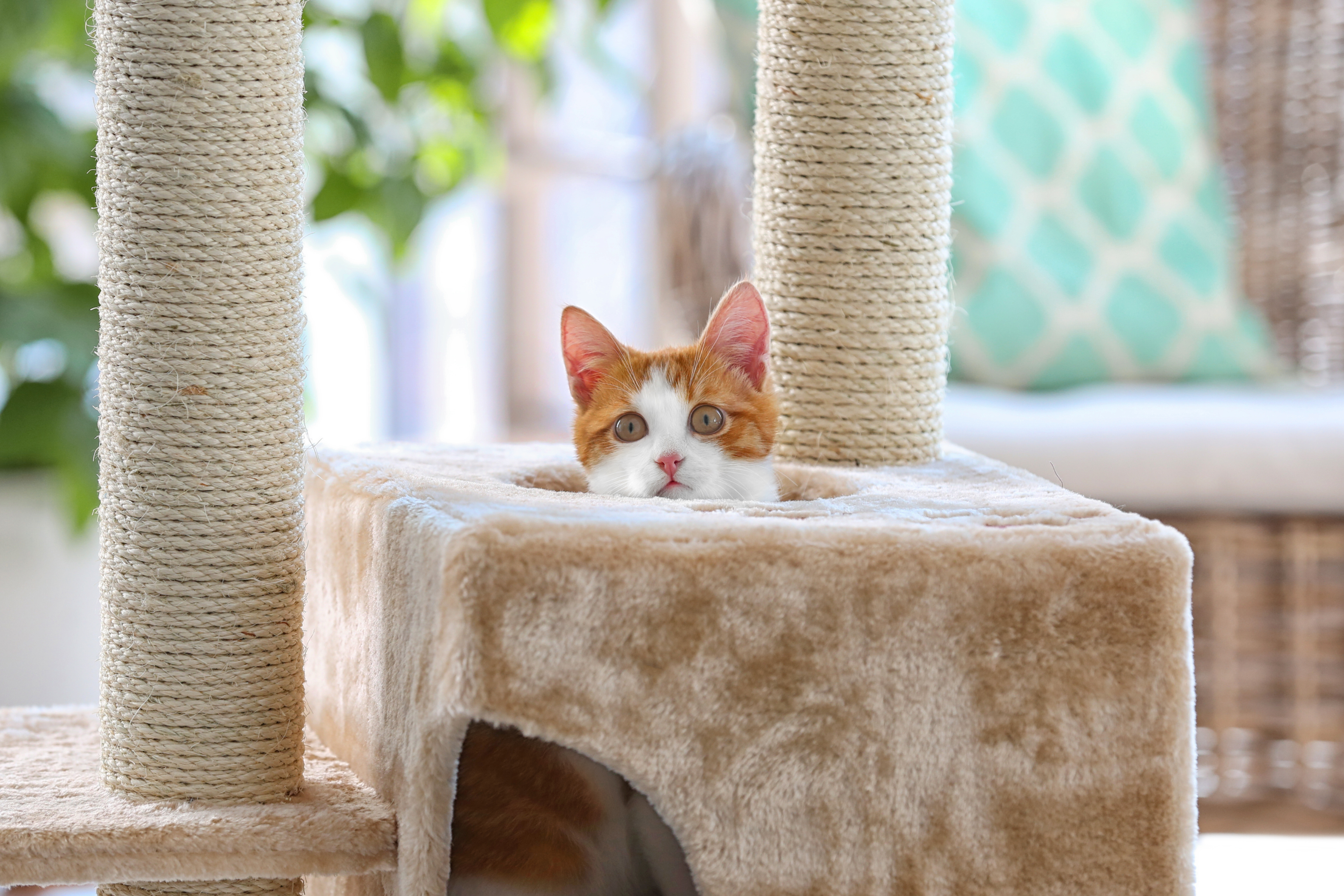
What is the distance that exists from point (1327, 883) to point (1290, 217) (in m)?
1.16

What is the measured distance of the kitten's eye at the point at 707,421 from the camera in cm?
107

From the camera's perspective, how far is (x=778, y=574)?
0.78 metres

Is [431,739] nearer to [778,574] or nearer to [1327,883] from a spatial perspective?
[778,574]

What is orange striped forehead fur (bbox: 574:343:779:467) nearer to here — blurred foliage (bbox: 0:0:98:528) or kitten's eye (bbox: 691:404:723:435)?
kitten's eye (bbox: 691:404:723:435)

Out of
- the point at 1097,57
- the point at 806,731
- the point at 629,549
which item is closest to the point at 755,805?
the point at 806,731

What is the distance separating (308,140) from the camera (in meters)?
2.29

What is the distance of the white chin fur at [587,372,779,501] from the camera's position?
1045 mm

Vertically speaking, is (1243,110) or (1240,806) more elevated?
(1243,110)

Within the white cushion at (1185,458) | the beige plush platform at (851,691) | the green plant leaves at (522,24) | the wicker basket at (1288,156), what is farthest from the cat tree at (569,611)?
the wicker basket at (1288,156)

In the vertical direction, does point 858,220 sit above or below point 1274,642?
above

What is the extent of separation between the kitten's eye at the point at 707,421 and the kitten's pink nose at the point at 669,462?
1.6 inches

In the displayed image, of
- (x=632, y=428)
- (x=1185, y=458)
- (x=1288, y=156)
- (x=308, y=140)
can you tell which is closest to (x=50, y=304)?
(x=308, y=140)

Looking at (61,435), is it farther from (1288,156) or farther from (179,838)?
(1288,156)

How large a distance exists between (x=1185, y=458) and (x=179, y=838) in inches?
48.4
